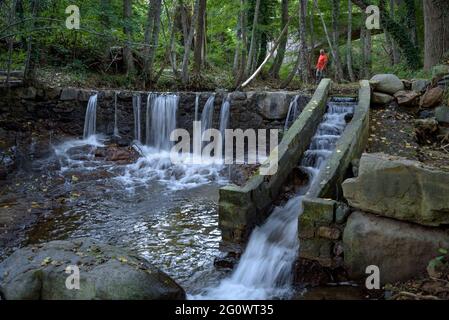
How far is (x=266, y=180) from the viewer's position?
7.14 metres

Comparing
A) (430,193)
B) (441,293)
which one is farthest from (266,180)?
(441,293)

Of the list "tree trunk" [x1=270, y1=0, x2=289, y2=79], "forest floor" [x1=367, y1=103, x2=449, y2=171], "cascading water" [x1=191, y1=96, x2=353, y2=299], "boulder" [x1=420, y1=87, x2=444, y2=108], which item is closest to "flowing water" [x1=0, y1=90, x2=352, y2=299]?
"cascading water" [x1=191, y1=96, x2=353, y2=299]

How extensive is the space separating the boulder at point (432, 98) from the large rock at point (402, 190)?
16.8ft

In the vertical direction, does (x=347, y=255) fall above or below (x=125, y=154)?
below

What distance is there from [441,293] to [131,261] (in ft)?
11.6

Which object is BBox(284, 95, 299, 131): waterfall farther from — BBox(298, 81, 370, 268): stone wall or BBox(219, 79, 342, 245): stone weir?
BBox(298, 81, 370, 268): stone wall

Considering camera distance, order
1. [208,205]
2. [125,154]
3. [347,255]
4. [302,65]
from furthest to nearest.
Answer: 1. [302,65]
2. [125,154]
3. [208,205]
4. [347,255]

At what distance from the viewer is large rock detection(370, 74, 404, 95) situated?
10383mm

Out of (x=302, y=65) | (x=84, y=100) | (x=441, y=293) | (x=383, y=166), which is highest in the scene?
(x=302, y=65)

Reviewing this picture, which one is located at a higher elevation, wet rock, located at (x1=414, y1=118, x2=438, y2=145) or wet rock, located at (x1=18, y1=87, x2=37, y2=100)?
wet rock, located at (x1=18, y1=87, x2=37, y2=100)

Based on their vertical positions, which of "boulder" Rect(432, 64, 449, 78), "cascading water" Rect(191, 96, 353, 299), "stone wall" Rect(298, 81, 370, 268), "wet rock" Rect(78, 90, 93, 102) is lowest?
"cascading water" Rect(191, 96, 353, 299)

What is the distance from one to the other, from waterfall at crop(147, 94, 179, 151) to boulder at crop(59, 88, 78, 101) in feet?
7.73
